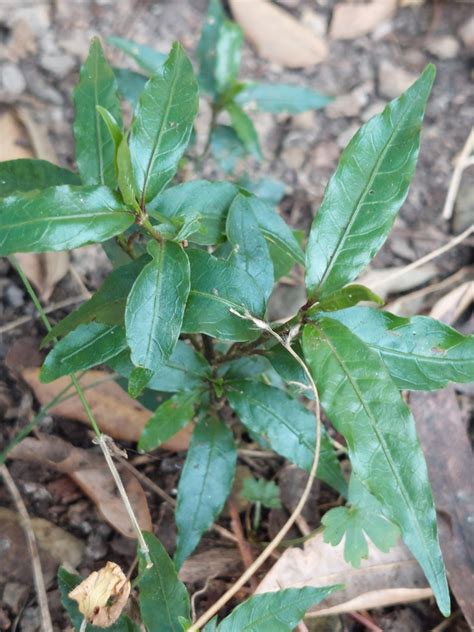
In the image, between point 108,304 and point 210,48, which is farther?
point 210,48

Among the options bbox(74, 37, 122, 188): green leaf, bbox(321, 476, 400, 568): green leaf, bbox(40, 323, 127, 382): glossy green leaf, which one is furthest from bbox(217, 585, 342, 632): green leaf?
bbox(74, 37, 122, 188): green leaf

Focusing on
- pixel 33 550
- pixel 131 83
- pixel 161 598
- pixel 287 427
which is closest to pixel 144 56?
pixel 131 83

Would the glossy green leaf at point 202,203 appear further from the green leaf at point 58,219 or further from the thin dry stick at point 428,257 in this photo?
the thin dry stick at point 428,257

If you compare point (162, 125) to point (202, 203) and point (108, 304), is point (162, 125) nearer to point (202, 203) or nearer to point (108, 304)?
point (202, 203)

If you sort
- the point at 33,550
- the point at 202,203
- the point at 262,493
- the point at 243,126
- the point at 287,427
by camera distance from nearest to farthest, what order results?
the point at 202,203 → the point at 287,427 → the point at 33,550 → the point at 262,493 → the point at 243,126

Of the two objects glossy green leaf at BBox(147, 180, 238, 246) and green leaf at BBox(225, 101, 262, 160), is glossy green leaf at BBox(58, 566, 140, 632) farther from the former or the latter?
green leaf at BBox(225, 101, 262, 160)

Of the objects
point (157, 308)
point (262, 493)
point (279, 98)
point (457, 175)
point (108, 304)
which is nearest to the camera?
point (157, 308)

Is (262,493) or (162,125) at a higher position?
(162,125)
